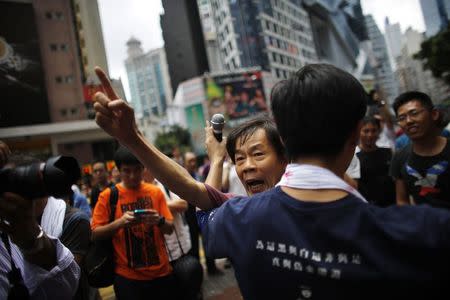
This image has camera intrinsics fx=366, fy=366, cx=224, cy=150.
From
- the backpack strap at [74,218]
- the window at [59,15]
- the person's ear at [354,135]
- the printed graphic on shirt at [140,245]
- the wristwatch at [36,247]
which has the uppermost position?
the window at [59,15]

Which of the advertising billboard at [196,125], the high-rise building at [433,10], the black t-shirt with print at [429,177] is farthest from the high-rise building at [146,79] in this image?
the black t-shirt with print at [429,177]

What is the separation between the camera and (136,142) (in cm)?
129

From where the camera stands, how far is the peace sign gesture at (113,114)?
1.17 metres

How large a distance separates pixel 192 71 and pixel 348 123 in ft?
177

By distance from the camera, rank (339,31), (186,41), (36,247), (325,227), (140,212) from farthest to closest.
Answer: (339,31)
(186,41)
(140,212)
(36,247)
(325,227)

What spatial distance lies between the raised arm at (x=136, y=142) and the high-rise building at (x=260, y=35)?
163ft

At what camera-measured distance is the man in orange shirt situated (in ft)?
8.43

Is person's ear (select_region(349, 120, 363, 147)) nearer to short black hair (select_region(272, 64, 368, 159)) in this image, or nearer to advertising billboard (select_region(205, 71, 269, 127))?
short black hair (select_region(272, 64, 368, 159))

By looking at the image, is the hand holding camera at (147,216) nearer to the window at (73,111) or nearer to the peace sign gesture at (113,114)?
the peace sign gesture at (113,114)

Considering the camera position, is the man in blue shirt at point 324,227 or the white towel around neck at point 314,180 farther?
the white towel around neck at point 314,180

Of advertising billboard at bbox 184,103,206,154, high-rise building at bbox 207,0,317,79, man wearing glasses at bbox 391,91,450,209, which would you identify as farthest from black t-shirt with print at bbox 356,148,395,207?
high-rise building at bbox 207,0,317,79

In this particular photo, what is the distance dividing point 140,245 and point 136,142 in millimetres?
1610

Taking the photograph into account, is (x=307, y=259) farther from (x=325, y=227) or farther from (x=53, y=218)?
(x=53, y=218)

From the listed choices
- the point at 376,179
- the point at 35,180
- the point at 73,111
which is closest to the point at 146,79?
the point at 73,111
